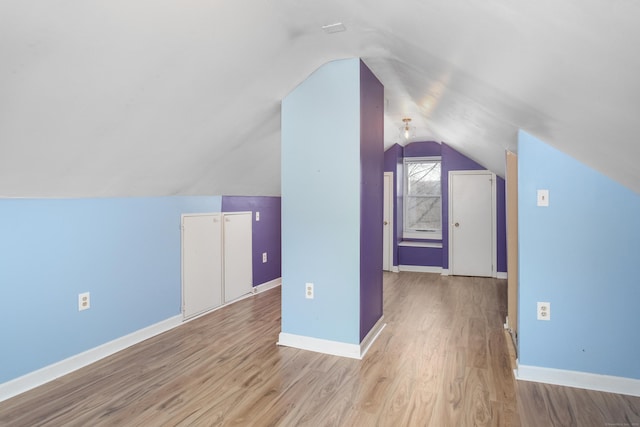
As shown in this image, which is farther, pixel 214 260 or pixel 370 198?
pixel 214 260

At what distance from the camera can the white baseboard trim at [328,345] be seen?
9.55ft

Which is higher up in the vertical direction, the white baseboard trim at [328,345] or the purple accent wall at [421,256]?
the purple accent wall at [421,256]

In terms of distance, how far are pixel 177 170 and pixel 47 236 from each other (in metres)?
1.03

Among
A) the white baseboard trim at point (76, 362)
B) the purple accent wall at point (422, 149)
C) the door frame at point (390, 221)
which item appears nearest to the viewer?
the white baseboard trim at point (76, 362)

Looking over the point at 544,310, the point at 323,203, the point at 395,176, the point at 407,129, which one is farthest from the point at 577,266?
the point at 395,176

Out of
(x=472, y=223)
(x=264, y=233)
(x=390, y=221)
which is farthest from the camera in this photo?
(x=390, y=221)

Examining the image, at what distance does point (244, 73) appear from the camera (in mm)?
2549

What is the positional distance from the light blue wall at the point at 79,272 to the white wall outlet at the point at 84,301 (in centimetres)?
3

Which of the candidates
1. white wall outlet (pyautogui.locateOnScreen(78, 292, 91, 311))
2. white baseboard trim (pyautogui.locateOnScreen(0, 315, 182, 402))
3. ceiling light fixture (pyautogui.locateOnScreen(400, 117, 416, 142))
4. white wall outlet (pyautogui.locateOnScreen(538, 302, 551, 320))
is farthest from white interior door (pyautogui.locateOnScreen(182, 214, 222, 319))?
white wall outlet (pyautogui.locateOnScreen(538, 302, 551, 320))

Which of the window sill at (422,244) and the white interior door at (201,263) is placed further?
the window sill at (422,244)

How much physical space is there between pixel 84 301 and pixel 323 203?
6.48 feet

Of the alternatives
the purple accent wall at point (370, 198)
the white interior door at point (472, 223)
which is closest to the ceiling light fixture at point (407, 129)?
the white interior door at point (472, 223)

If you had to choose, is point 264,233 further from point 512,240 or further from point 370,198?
point 512,240

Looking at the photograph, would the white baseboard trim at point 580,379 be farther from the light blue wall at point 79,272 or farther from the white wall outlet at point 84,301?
the white wall outlet at point 84,301
